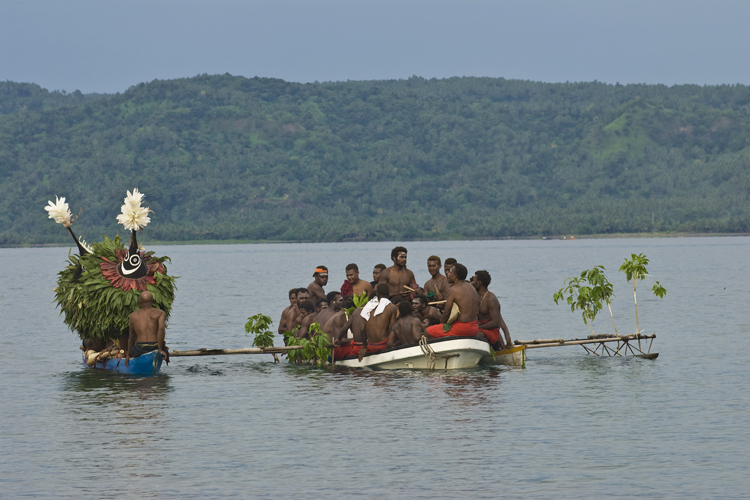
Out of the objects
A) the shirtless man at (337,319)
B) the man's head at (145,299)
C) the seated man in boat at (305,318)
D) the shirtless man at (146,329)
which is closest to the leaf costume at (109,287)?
the shirtless man at (146,329)

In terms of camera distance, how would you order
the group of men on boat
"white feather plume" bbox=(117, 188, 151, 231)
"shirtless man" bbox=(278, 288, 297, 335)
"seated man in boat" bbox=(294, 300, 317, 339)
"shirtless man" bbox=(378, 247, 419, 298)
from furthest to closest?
"shirtless man" bbox=(278, 288, 297, 335)
"seated man in boat" bbox=(294, 300, 317, 339)
"shirtless man" bbox=(378, 247, 419, 298)
the group of men on boat
"white feather plume" bbox=(117, 188, 151, 231)

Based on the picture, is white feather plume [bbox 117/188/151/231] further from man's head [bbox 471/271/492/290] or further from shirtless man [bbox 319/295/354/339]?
man's head [bbox 471/271/492/290]

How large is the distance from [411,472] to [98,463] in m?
4.70

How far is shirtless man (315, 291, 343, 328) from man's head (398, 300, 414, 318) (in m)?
1.92

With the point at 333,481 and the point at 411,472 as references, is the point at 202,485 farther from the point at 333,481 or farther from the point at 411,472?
the point at 411,472

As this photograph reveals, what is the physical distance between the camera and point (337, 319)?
26.0m

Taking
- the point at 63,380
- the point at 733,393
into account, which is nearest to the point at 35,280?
the point at 63,380

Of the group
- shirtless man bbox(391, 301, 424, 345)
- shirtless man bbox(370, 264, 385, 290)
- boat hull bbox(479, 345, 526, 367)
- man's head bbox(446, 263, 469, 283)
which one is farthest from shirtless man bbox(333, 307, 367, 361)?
boat hull bbox(479, 345, 526, 367)

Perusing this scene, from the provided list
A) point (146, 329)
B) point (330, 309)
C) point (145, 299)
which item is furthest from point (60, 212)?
point (330, 309)

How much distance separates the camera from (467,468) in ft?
51.8

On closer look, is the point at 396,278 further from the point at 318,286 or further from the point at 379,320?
the point at 318,286

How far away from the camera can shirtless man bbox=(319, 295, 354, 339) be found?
2595cm

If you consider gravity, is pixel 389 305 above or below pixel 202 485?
above

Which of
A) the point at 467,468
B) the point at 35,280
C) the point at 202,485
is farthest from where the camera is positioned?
the point at 35,280
